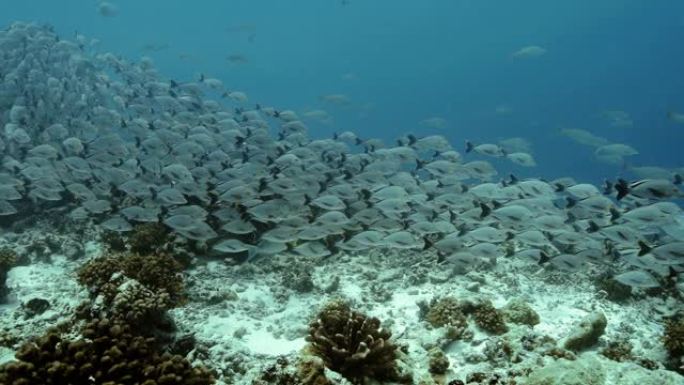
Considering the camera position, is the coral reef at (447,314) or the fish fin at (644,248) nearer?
the coral reef at (447,314)

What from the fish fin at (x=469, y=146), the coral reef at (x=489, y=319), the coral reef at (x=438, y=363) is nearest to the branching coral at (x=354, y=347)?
the coral reef at (x=438, y=363)

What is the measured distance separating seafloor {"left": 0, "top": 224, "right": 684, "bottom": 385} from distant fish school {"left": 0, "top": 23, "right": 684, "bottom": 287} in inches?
22.8

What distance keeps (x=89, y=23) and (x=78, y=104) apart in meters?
150

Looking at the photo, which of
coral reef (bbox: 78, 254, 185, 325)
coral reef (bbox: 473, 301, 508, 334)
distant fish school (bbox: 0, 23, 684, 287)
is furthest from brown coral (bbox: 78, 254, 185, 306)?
coral reef (bbox: 473, 301, 508, 334)

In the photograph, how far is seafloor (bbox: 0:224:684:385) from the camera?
19.5 feet

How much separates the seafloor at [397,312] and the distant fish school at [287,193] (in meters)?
0.58

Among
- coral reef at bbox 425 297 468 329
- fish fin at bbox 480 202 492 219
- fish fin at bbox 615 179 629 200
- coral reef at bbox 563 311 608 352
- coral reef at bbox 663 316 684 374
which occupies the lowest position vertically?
coral reef at bbox 663 316 684 374

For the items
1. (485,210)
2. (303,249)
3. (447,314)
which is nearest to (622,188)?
(485,210)

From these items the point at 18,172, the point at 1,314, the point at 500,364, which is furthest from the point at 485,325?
the point at 18,172

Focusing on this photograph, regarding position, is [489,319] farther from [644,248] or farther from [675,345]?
[644,248]

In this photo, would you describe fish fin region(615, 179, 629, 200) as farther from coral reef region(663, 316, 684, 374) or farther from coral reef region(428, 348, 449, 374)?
coral reef region(428, 348, 449, 374)

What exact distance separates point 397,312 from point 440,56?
500ft

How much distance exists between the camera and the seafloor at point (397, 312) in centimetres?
595

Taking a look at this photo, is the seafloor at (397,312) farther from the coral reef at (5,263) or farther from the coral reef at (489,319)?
the coral reef at (5,263)
